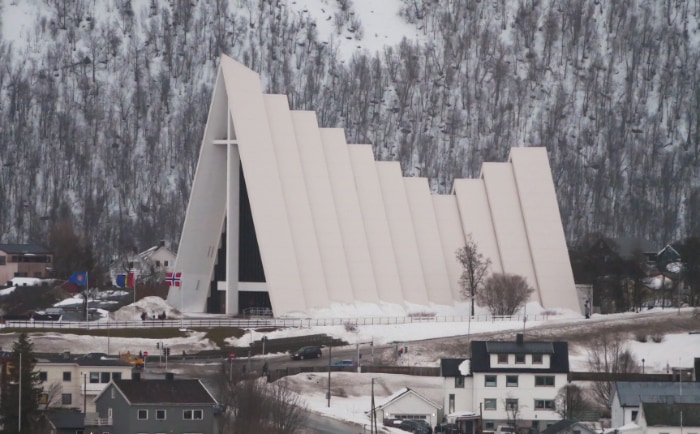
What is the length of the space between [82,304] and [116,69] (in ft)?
233

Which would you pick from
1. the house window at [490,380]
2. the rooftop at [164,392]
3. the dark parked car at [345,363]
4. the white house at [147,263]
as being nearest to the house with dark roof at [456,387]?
the house window at [490,380]

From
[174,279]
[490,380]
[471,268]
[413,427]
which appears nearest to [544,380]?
[490,380]

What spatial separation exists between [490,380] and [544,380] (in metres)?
1.82

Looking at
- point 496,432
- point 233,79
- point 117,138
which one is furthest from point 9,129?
point 496,432

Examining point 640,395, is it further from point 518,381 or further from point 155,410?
point 155,410

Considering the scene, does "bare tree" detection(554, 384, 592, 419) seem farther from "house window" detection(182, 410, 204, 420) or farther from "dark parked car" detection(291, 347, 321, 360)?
"dark parked car" detection(291, 347, 321, 360)

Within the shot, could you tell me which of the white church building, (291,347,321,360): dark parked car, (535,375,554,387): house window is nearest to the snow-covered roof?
(535,375,554,387): house window

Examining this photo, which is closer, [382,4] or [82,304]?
[82,304]

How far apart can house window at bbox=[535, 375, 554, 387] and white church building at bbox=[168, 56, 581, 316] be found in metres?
19.6

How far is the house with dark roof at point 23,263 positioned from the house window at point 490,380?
177 feet

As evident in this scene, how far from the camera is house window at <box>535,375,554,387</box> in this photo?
226 feet

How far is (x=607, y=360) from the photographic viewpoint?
258 ft

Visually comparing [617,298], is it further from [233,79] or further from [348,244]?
[233,79]

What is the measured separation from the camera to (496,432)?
66062mm
